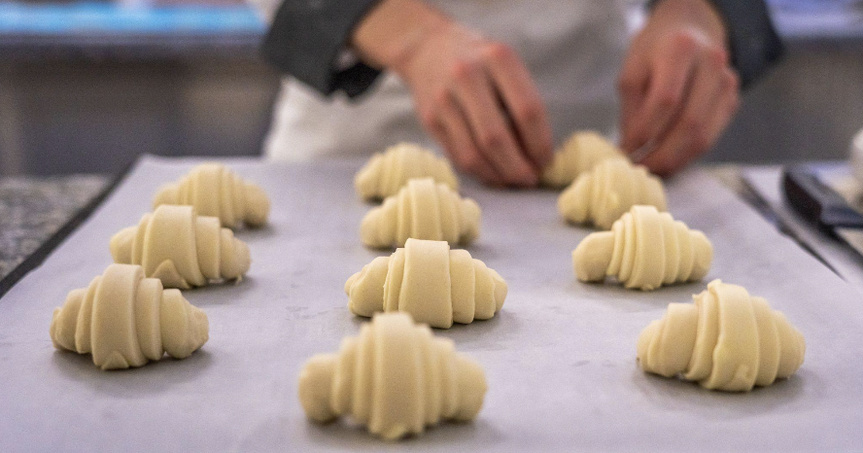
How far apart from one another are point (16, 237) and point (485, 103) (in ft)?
2.91

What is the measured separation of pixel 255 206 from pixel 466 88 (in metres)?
0.47

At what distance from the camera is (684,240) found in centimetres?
131

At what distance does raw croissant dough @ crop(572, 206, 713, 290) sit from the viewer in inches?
50.8

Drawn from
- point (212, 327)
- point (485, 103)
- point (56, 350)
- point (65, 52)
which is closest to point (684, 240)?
point (485, 103)

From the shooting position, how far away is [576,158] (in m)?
1.87

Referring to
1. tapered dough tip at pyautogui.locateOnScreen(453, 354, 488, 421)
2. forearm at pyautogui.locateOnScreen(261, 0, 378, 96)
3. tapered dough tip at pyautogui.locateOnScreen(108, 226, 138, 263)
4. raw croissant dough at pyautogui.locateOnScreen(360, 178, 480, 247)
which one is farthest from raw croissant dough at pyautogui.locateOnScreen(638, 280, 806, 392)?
forearm at pyautogui.locateOnScreen(261, 0, 378, 96)

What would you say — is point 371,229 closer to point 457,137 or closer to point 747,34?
point 457,137

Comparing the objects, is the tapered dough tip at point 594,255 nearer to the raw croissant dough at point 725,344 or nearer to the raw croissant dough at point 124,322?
the raw croissant dough at point 725,344

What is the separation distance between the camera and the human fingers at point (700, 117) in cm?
184

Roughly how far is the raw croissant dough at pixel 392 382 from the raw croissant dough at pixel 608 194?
31.2 inches

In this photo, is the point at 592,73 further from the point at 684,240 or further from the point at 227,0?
the point at 227,0

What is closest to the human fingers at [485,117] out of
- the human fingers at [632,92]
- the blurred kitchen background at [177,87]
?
the human fingers at [632,92]

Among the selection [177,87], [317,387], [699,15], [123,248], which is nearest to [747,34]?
[699,15]

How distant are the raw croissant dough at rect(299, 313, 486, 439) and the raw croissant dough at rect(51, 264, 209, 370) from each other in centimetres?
24
